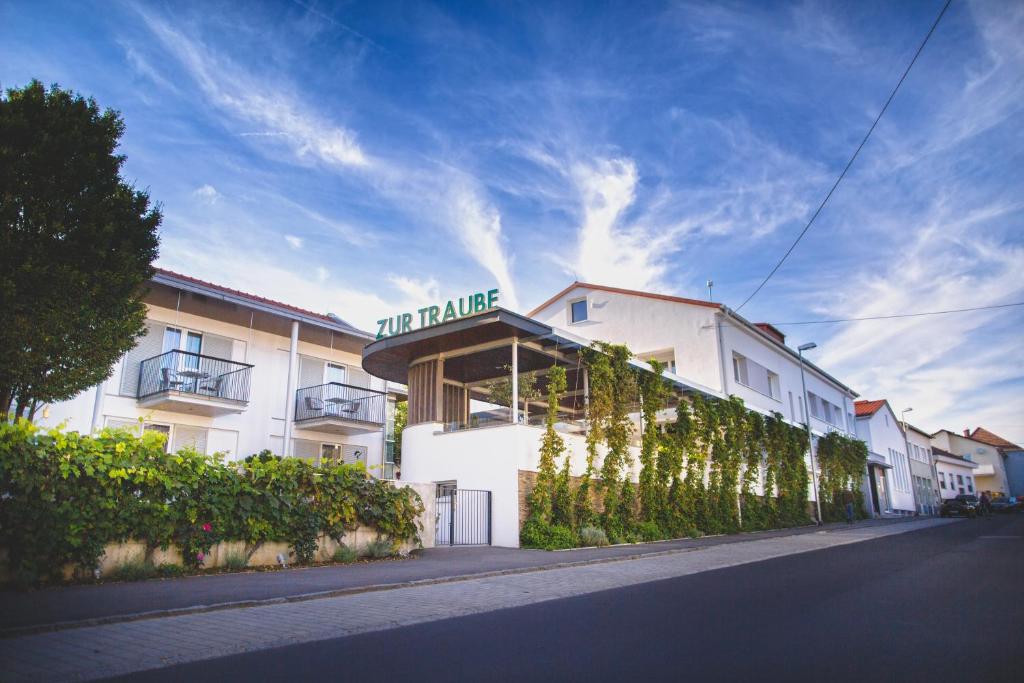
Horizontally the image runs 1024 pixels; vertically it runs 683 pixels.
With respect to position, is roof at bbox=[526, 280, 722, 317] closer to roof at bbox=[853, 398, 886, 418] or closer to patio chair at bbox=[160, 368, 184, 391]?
patio chair at bbox=[160, 368, 184, 391]

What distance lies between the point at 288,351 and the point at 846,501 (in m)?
30.2

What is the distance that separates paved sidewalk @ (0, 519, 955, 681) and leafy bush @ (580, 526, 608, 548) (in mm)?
Answer: 6225

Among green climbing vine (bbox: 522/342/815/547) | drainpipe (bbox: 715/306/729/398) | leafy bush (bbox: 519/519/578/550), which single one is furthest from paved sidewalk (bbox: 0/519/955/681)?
drainpipe (bbox: 715/306/729/398)

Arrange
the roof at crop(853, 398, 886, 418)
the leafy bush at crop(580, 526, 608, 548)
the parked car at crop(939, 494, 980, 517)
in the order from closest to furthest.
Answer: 1. the leafy bush at crop(580, 526, 608, 548)
2. the parked car at crop(939, 494, 980, 517)
3. the roof at crop(853, 398, 886, 418)

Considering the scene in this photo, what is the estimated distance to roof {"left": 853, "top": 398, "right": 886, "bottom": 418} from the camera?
4872 centimetres

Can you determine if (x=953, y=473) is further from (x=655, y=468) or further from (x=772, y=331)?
(x=655, y=468)

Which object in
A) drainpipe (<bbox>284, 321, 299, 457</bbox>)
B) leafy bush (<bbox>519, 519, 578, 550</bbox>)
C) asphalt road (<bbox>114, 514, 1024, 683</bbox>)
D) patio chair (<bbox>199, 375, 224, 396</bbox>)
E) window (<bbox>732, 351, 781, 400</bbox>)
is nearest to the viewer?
asphalt road (<bbox>114, 514, 1024, 683</bbox>)

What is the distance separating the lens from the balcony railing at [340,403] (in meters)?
23.8

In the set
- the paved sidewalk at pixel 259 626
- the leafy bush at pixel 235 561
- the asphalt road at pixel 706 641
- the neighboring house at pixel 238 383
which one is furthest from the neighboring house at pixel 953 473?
the leafy bush at pixel 235 561

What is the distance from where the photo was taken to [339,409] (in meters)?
24.2

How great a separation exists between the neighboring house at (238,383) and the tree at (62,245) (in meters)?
7.63

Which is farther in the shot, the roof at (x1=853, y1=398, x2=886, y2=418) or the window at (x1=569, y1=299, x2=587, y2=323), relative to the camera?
the roof at (x1=853, y1=398, x2=886, y2=418)

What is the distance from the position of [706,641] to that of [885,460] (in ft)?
162

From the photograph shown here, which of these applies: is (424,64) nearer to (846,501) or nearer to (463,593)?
(463,593)
